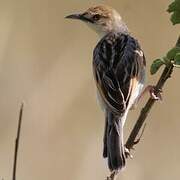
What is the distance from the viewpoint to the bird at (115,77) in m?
3.74

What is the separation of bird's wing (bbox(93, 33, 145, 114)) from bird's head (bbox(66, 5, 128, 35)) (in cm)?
35

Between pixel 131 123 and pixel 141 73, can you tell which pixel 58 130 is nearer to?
pixel 131 123

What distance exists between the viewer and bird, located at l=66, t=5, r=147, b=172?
374 centimetres

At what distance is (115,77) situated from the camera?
429cm

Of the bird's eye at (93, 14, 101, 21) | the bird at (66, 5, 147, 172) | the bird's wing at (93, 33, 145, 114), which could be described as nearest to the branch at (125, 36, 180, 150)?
the bird at (66, 5, 147, 172)

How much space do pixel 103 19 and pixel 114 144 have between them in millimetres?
1887

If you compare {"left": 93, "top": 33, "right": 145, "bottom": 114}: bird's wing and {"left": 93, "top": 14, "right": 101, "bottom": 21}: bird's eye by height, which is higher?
{"left": 93, "top": 14, "right": 101, "bottom": 21}: bird's eye

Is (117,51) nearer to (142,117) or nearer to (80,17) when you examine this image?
(80,17)

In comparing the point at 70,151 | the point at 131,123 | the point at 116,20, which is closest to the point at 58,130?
the point at 70,151

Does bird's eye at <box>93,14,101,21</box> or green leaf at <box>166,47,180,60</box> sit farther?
bird's eye at <box>93,14,101,21</box>

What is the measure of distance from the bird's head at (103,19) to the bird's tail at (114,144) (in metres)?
1.34

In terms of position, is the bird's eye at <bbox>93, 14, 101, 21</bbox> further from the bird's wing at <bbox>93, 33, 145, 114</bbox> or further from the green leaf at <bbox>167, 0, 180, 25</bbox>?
the green leaf at <bbox>167, 0, 180, 25</bbox>

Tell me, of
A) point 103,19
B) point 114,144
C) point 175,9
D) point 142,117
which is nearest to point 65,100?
point 103,19

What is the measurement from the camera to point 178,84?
556 cm
